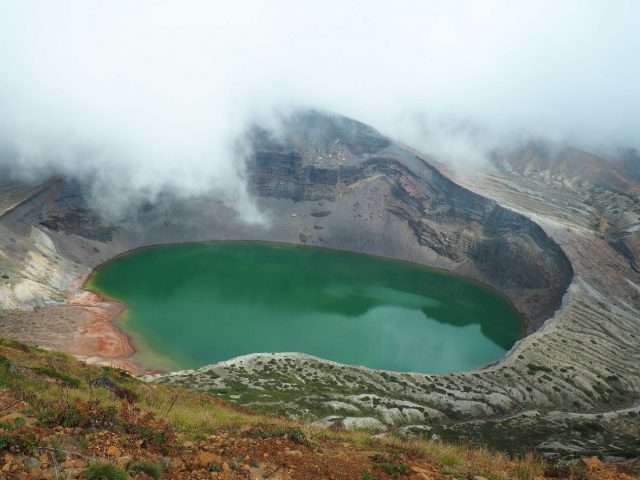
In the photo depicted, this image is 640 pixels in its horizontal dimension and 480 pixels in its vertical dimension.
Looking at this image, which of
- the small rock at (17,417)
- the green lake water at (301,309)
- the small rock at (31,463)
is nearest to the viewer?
the small rock at (31,463)

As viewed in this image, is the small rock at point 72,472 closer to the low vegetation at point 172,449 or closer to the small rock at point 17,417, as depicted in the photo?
the low vegetation at point 172,449

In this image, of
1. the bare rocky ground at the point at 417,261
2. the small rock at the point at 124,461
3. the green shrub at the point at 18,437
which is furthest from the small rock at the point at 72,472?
the bare rocky ground at the point at 417,261

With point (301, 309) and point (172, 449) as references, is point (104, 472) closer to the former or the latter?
point (172, 449)

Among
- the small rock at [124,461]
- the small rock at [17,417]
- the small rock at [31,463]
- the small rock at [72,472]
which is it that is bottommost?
the small rock at [17,417]

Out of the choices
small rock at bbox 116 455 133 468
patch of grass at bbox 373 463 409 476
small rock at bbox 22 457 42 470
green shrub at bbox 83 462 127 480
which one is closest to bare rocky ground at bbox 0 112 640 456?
patch of grass at bbox 373 463 409 476

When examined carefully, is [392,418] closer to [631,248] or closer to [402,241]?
[631,248]

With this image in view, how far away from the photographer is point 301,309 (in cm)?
7912

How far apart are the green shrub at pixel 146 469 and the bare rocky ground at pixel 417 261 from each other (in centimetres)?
2389

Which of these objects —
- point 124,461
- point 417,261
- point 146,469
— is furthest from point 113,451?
point 417,261

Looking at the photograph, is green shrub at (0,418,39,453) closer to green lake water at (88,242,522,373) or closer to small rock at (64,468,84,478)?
small rock at (64,468,84,478)

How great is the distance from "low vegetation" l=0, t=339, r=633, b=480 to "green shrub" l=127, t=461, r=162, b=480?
0.02 metres

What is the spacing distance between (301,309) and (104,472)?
231 ft

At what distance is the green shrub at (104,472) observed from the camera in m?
9.07

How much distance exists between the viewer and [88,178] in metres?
112
